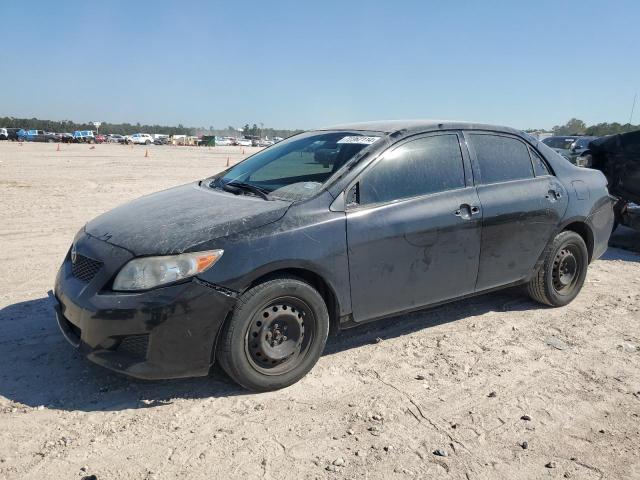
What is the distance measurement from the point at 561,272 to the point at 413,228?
213cm

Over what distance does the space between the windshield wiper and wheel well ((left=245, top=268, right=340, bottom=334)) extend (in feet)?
2.02

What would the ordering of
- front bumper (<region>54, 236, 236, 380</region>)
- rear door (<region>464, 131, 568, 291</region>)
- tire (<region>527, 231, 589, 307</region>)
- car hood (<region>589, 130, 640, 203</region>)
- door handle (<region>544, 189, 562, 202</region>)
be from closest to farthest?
front bumper (<region>54, 236, 236, 380</region>) → rear door (<region>464, 131, 568, 291</region>) → door handle (<region>544, 189, 562, 202</region>) → tire (<region>527, 231, 589, 307</region>) → car hood (<region>589, 130, 640, 203</region>)

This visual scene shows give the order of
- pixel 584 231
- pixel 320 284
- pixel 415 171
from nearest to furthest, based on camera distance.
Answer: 1. pixel 320 284
2. pixel 415 171
3. pixel 584 231

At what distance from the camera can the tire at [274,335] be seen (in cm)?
328

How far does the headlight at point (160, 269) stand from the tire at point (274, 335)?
0.33 m

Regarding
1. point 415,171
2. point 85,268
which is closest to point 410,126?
point 415,171

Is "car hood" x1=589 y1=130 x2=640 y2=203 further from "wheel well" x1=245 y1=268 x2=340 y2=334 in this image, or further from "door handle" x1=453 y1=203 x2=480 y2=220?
"wheel well" x1=245 y1=268 x2=340 y2=334

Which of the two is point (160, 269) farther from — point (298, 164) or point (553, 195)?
point (553, 195)

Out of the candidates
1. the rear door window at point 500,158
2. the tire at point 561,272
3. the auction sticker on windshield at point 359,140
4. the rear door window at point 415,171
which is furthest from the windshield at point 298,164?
the tire at point 561,272

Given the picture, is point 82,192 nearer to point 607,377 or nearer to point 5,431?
point 5,431

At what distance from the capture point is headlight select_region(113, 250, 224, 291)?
3.15 m

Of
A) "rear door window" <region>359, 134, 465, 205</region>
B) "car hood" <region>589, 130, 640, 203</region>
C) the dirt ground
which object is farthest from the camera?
"car hood" <region>589, 130, 640, 203</region>

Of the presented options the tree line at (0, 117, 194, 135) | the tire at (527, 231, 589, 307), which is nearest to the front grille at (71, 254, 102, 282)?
the tire at (527, 231, 589, 307)

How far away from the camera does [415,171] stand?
13.6 feet
